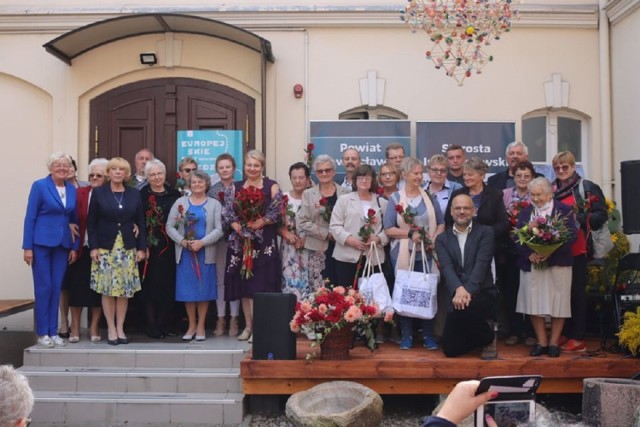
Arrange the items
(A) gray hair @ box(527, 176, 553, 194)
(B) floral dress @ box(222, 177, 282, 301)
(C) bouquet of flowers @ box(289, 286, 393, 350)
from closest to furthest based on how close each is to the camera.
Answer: (C) bouquet of flowers @ box(289, 286, 393, 350) → (A) gray hair @ box(527, 176, 553, 194) → (B) floral dress @ box(222, 177, 282, 301)

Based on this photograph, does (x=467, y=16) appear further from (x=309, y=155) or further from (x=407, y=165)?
(x=309, y=155)

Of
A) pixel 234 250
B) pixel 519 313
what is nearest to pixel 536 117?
pixel 519 313

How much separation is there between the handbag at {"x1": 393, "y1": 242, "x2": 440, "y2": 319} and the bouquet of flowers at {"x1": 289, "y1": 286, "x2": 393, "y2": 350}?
1.08ft

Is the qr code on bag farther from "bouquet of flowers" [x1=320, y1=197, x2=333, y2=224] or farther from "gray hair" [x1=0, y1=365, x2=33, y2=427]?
"gray hair" [x1=0, y1=365, x2=33, y2=427]

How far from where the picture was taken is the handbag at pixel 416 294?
6.64 meters

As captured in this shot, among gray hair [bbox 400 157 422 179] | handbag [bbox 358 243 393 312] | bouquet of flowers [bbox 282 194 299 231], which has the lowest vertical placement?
handbag [bbox 358 243 393 312]

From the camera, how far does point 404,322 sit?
7020 millimetres

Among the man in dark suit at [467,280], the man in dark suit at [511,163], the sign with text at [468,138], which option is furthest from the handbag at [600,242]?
the sign with text at [468,138]

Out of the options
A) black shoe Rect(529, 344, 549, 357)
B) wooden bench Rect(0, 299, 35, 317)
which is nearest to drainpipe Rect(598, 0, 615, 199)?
black shoe Rect(529, 344, 549, 357)

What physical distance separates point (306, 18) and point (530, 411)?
7.72m

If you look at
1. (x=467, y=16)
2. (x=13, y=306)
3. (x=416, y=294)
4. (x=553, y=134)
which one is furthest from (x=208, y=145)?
(x=553, y=134)

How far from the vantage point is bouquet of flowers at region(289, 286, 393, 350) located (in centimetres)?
626

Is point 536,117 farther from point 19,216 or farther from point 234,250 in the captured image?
point 19,216

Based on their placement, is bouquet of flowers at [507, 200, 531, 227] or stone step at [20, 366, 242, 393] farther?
bouquet of flowers at [507, 200, 531, 227]
